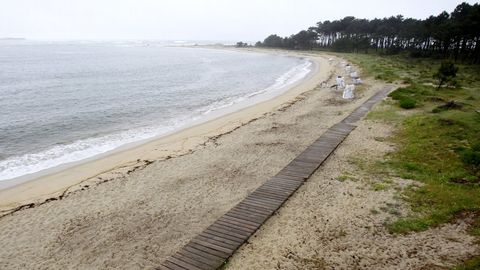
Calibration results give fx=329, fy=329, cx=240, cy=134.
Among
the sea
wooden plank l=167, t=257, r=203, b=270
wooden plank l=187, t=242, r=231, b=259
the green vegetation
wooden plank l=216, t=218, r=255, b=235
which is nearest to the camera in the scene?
wooden plank l=167, t=257, r=203, b=270

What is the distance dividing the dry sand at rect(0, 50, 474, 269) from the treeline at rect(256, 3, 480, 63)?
1892 inches

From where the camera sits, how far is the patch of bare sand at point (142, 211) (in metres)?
9.70

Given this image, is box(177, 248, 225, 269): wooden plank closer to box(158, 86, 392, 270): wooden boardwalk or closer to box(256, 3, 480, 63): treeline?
box(158, 86, 392, 270): wooden boardwalk

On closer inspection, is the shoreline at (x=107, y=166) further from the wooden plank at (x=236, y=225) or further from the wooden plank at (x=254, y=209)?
the wooden plank at (x=236, y=225)

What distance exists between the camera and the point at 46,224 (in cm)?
1140

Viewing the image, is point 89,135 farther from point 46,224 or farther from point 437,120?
point 437,120

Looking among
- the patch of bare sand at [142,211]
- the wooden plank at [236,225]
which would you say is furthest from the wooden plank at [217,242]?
the wooden plank at [236,225]

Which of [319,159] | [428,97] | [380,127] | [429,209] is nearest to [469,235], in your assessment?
[429,209]

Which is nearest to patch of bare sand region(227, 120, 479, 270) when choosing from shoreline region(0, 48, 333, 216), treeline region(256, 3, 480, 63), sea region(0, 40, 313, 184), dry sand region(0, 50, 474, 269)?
dry sand region(0, 50, 474, 269)

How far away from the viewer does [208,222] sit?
36.4 feet

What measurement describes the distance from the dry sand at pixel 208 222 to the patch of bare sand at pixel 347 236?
3 centimetres

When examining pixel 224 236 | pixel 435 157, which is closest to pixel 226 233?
pixel 224 236

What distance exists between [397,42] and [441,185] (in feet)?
286

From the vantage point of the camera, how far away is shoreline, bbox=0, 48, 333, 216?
14.0 m
